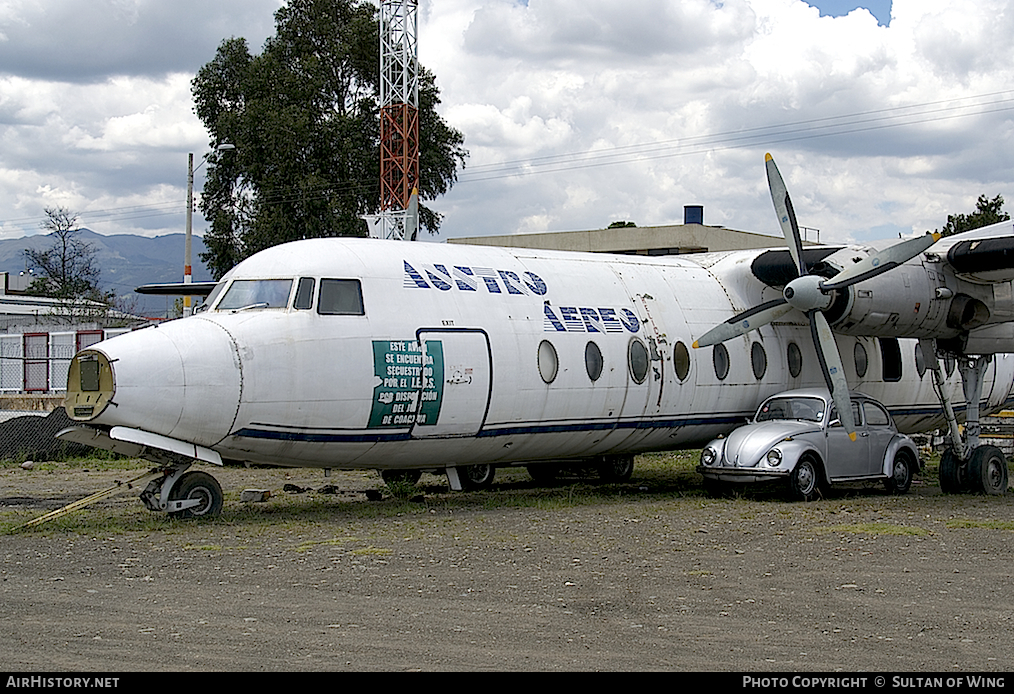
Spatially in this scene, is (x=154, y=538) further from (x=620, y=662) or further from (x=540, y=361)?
(x=620, y=662)

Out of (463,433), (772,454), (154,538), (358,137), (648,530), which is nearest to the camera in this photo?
(154,538)

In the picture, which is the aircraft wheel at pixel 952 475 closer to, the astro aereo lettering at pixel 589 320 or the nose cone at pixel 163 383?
the astro aereo lettering at pixel 589 320

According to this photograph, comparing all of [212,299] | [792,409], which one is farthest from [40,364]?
[792,409]

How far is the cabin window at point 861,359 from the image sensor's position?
18359mm

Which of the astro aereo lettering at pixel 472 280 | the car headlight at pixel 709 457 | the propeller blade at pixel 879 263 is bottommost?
the car headlight at pixel 709 457

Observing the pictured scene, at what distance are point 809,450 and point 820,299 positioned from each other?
6.94 ft

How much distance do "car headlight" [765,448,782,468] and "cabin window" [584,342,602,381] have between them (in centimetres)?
251

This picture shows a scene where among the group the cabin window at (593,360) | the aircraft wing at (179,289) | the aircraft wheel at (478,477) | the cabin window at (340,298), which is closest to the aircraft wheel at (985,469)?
the cabin window at (593,360)

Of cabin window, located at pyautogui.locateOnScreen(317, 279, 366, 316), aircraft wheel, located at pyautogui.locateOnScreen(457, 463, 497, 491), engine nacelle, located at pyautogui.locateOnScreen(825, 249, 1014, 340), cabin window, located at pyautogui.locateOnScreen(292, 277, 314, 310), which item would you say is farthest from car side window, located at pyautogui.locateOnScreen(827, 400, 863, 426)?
cabin window, located at pyautogui.locateOnScreen(292, 277, 314, 310)

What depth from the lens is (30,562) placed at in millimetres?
9836

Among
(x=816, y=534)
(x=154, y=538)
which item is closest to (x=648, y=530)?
(x=816, y=534)

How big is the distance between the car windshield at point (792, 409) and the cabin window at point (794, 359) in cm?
163

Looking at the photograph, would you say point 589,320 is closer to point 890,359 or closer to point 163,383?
point 163,383
